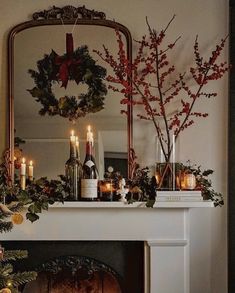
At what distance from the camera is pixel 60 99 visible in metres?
3.65

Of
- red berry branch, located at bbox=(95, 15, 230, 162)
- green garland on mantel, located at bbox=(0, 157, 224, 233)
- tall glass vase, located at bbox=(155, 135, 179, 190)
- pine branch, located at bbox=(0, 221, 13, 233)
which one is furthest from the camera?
red berry branch, located at bbox=(95, 15, 230, 162)

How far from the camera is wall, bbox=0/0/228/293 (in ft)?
11.9

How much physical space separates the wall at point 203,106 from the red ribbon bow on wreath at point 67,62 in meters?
0.29

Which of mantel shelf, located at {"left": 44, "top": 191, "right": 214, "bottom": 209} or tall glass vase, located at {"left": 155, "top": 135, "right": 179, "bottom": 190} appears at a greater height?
tall glass vase, located at {"left": 155, "top": 135, "right": 179, "bottom": 190}

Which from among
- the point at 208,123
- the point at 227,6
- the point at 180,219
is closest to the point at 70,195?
the point at 180,219

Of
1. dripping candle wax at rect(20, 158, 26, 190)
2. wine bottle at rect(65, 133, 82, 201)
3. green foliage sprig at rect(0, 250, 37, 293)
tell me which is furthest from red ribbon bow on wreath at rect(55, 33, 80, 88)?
green foliage sprig at rect(0, 250, 37, 293)

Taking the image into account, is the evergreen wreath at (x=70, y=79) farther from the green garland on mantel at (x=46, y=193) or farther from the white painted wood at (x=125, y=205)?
the white painted wood at (x=125, y=205)

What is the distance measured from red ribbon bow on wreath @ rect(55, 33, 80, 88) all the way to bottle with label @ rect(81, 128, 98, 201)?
45 cm

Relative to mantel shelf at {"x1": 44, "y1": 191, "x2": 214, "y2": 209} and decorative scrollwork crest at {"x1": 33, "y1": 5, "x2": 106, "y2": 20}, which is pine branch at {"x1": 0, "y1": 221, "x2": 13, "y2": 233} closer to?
mantel shelf at {"x1": 44, "y1": 191, "x2": 214, "y2": 209}

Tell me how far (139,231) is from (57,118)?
92 centimetres

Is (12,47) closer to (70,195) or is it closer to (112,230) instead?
(70,195)

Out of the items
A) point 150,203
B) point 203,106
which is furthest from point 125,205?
point 203,106

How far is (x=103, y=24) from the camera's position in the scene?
3664 mm

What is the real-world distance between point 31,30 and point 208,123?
4.38ft
